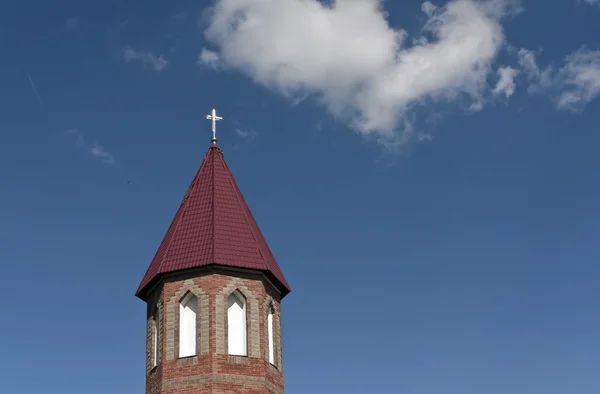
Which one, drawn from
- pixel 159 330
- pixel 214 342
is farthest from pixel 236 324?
pixel 159 330

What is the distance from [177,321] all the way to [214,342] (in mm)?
1374

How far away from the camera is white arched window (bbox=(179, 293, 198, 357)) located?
74.0 feet

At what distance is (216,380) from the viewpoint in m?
21.7

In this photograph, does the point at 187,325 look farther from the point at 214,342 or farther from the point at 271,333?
the point at 271,333

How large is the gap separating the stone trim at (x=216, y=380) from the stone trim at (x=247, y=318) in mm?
641

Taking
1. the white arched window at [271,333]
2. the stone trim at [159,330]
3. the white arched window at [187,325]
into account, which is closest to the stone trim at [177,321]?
the white arched window at [187,325]

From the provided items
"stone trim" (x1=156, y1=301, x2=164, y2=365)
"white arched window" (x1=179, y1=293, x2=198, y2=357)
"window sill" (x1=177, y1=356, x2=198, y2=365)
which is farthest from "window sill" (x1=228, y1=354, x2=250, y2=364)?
"stone trim" (x1=156, y1=301, x2=164, y2=365)

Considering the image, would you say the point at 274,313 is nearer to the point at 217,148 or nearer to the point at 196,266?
the point at 196,266

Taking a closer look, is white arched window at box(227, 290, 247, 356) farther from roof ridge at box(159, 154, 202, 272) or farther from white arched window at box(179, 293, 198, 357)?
roof ridge at box(159, 154, 202, 272)

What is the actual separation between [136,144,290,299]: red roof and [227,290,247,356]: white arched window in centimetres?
95

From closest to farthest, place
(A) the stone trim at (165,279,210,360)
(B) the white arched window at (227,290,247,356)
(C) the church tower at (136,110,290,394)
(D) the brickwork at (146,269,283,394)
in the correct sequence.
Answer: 1. (D) the brickwork at (146,269,283,394)
2. (C) the church tower at (136,110,290,394)
3. (A) the stone trim at (165,279,210,360)
4. (B) the white arched window at (227,290,247,356)

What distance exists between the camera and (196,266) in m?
23.2

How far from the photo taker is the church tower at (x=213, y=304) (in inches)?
870

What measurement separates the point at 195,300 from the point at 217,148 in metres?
5.54
